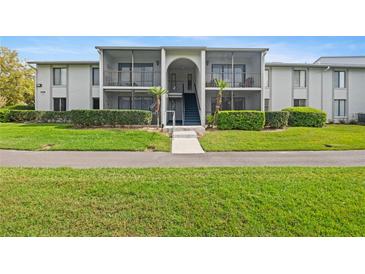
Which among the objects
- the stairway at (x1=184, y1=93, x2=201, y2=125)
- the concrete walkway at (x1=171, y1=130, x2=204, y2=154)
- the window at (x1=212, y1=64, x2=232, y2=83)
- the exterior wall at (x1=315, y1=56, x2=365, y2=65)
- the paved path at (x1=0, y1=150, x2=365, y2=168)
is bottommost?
the paved path at (x1=0, y1=150, x2=365, y2=168)

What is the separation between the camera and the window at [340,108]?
77.6 ft

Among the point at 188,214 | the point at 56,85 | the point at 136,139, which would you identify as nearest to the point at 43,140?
the point at 136,139

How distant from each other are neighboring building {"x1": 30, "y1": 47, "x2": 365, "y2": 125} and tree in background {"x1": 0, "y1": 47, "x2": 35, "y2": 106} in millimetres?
8818

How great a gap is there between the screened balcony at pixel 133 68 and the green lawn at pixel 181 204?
15.0 m

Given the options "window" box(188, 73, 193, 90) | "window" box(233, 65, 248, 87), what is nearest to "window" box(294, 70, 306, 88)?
"window" box(233, 65, 248, 87)

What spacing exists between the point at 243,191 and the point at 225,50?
15413 millimetres

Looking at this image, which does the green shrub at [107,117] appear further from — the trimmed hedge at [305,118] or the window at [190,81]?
the trimmed hedge at [305,118]

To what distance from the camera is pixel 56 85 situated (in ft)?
74.5

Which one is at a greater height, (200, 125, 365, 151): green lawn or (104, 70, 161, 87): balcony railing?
(104, 70, 161, 87): balcony railing

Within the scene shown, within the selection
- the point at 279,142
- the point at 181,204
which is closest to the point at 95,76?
the point at 279,142

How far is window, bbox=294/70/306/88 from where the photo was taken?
22891 millimetres

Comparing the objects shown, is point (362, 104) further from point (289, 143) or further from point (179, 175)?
point (179, 175)

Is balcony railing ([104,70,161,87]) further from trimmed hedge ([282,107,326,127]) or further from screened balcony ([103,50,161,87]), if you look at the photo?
trimmed hedge ([282,107,326,127])

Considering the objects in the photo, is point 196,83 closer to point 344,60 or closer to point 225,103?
point 225,103
